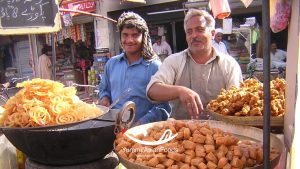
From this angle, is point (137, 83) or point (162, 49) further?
point (162, 49)

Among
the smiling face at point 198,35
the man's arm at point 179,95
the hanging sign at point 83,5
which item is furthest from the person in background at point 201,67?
the hanging sign at point 83,5

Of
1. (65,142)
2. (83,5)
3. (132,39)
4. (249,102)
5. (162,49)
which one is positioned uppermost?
(83,5)

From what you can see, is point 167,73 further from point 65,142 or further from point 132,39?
point 65,142

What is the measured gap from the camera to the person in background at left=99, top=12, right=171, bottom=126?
2713 mm

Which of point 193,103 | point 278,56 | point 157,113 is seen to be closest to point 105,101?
point 157,113

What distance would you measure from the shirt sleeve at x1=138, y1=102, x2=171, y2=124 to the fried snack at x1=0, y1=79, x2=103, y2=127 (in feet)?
2.90

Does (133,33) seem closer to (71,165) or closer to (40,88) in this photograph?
(40,88)

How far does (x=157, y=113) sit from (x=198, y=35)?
0.76 m

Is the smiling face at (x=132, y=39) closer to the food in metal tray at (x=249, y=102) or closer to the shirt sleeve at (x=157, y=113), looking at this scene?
the shirt sleeve at (x=157, y=113)

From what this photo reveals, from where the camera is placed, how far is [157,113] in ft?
8.48

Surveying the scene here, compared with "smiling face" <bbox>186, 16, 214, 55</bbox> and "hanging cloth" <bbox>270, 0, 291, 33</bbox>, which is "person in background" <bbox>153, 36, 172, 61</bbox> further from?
"hanging cloth" <bbox>270, 0, 291, 33</bbox>

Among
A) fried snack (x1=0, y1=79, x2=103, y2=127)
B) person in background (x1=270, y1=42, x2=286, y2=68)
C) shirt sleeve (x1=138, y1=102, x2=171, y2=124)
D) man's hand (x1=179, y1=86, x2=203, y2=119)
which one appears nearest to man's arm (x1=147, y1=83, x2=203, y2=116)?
man's hand (x1=179, y1=86, x2=203, y2=119)

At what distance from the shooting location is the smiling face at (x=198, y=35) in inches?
95.2

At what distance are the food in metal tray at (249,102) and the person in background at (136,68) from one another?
0.82 m
